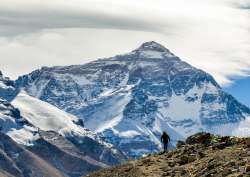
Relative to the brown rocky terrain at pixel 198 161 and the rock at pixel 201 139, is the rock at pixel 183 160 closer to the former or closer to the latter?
the brown rocky terrain at pixel 198 161

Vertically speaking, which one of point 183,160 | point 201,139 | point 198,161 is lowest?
point 201,139

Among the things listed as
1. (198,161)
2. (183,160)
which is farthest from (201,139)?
(198,161)

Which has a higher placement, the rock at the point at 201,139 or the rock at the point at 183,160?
the rock at the point at 183,160

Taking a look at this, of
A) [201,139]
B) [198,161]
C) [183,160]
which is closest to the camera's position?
[198,161]

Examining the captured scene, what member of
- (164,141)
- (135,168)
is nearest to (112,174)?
(135,168)

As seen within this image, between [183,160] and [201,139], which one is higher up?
[183,160]

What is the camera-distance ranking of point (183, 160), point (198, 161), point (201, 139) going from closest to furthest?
point (198, 161), point (183, 160), point (201, 139)

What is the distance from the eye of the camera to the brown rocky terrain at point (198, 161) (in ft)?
174

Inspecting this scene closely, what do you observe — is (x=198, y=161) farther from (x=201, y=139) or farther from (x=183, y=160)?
(x=201, y=139)

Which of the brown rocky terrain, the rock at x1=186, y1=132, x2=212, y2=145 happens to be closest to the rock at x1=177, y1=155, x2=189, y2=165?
the brown rocky terrain

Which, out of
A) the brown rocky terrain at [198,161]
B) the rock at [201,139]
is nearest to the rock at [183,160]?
the brown rocky terrain at [198,161]

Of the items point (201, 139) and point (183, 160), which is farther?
point (201, 139)

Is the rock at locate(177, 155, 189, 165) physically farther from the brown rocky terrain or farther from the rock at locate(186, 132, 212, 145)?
the rock at locate(186, 132, 212, 145)

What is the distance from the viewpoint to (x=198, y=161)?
60594 millimetres
